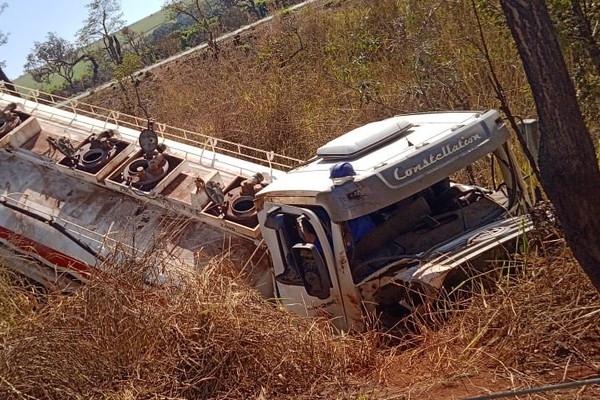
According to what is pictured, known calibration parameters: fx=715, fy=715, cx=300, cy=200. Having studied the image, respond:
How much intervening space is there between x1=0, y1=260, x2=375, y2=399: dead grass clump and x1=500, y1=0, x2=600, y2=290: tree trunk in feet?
6.31

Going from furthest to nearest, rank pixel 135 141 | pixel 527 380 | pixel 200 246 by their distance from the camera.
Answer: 1. pixel 135 141
2. pixel 200 246
3. pixel 527 380

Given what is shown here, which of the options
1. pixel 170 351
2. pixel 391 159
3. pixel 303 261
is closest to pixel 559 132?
pixel 391 159

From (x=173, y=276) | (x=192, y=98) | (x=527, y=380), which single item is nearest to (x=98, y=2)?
(x=192, y=98)

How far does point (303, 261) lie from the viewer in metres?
5.95

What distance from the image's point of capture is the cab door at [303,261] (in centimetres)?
578

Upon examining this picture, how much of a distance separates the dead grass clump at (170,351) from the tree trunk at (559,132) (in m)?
1.92

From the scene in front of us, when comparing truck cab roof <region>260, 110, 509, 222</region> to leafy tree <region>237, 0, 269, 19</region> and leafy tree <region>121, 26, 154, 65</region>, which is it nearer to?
leafy tree <region>121, 26, 154, 65</region>

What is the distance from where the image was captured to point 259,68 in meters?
15.0

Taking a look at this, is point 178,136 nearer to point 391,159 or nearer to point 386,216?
point 386,216

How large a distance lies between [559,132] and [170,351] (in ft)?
9.42

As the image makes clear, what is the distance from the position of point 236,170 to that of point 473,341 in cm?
456

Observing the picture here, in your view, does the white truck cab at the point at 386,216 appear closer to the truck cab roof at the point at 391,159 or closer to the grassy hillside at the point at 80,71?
the truck cab roof at the point at 391,159

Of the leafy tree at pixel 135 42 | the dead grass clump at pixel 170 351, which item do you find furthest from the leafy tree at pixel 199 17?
the dead grass clump at pixel 170 351

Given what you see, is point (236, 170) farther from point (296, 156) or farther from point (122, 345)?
point (122, 345)
